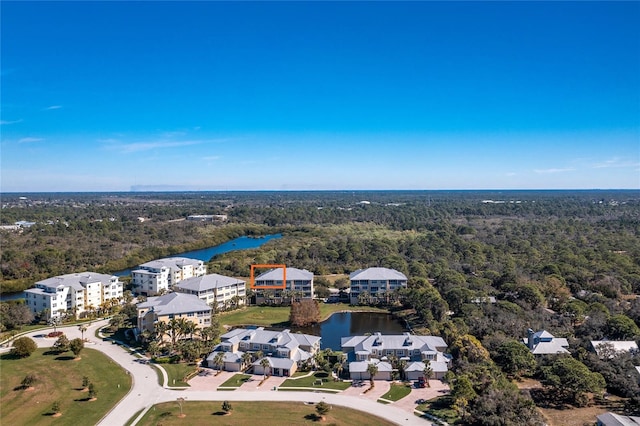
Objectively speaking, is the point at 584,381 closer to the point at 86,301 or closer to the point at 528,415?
the point at 528,415

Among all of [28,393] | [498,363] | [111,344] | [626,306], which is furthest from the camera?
[626,306]

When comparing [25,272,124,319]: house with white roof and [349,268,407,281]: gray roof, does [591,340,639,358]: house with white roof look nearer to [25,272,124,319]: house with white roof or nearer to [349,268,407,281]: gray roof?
[349,268,407,281]: gray roof

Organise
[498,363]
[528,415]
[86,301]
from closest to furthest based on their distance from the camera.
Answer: [528,415] → [498,363] → [86,301]

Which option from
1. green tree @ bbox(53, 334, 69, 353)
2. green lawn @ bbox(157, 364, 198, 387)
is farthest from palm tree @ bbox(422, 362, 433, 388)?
green tree @ bbox(53, 334, 69, 353)

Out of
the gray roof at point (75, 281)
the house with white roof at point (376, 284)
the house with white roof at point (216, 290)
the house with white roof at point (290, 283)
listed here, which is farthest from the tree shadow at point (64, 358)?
the house with white roof at point (376, 284)

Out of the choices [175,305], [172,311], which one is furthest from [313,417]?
[175,305]

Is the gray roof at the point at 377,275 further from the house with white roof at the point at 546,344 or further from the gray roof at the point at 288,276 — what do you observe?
the house with white roof at the point at 546,344

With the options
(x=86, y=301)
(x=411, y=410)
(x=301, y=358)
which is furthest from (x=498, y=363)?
(x=86, y=301)
